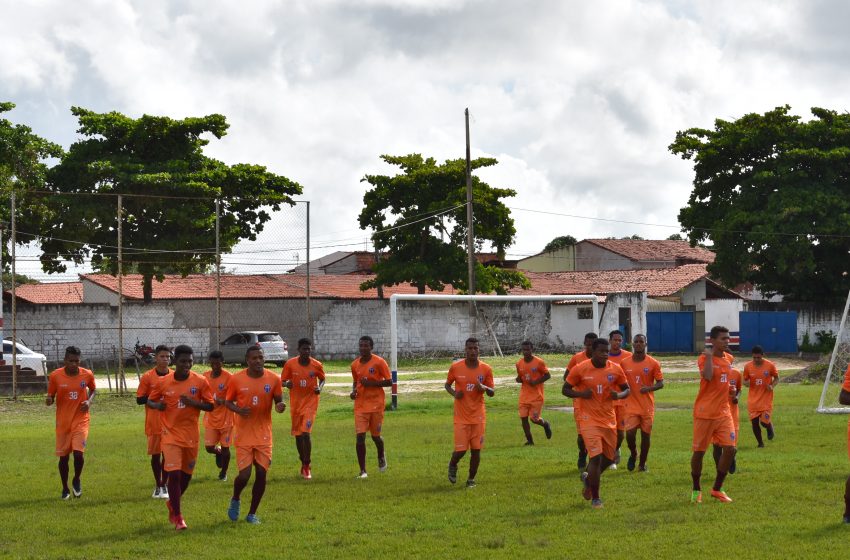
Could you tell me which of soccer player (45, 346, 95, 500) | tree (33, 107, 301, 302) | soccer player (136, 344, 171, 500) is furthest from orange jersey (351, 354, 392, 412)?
tree (33, 107, 301, 302)

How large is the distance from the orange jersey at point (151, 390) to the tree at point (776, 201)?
4033 cm

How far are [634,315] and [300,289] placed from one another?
17.6 meters

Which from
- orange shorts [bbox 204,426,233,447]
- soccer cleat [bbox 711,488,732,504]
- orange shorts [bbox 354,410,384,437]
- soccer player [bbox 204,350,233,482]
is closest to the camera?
soccer cleat [bbox 711,488,732,504]

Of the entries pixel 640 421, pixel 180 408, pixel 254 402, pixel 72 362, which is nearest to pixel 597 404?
pixel 640 421

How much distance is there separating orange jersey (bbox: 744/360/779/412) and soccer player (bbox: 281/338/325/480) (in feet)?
25.8

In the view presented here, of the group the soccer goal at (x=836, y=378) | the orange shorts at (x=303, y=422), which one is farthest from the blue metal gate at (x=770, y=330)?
the orange shorts at (x=303, y=422)

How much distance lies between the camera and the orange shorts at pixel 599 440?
12.2 meters

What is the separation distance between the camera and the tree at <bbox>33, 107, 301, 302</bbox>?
1577 inches

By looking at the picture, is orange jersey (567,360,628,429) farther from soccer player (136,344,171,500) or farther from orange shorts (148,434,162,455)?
orange shorts (148,434,162,455)

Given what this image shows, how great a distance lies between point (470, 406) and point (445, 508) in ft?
6.95

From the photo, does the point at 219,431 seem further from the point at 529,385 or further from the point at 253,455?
the point at 529,385

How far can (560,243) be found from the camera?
87562 mm

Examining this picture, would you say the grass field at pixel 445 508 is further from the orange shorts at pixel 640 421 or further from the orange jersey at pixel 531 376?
the orange jersey at pixel 531 376

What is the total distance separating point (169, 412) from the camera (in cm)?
1172
